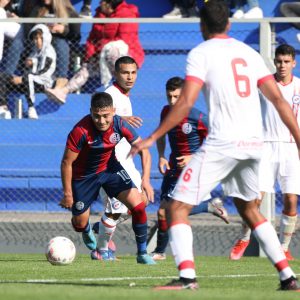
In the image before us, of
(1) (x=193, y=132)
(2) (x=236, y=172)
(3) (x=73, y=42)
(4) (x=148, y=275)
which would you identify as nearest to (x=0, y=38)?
(3) (x=73, y=42)

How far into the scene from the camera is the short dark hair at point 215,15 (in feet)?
25.5

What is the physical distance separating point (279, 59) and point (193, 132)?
132 centimetres

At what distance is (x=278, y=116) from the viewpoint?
12883 mm

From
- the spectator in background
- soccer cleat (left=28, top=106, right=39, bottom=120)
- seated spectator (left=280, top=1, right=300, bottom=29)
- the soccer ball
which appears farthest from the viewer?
the spectator in background

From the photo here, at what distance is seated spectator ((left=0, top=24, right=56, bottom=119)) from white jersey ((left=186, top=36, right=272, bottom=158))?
27.8 feet

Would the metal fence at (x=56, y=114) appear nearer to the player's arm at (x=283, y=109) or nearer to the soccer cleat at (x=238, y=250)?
the soccer cleat at (x=238, y=250)

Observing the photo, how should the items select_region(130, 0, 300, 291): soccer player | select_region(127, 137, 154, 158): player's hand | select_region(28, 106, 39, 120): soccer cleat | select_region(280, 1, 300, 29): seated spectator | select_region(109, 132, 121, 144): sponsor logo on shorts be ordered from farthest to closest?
1. select_region(280, 1, 300, 29): seated spectator
2. select_region(28, 106, 39, 120): soccer cleat
3. select_region(109, 132, 121, 144): sponsor logo on shorts
4. select_region(130, 0, 300, 291): soccer player
5. select_region(127, 137, 154, 158): player's hand

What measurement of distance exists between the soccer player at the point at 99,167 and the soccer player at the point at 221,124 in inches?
133

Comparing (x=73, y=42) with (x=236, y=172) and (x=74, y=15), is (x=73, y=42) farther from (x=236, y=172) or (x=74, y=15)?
(x=236, y=172)

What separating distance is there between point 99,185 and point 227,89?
4281 mm

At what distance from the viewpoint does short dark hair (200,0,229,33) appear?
777 cm

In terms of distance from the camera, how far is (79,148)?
11414 mm

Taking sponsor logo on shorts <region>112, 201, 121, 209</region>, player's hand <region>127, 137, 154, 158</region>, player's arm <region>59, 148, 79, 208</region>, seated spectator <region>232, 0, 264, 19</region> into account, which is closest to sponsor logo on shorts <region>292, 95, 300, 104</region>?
sponsor logo on shorts <region>112, 201, 121, 209</region>

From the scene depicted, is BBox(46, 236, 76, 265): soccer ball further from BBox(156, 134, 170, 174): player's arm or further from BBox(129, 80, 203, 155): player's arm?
BBox(129, 80, 203, 155): player's arm
